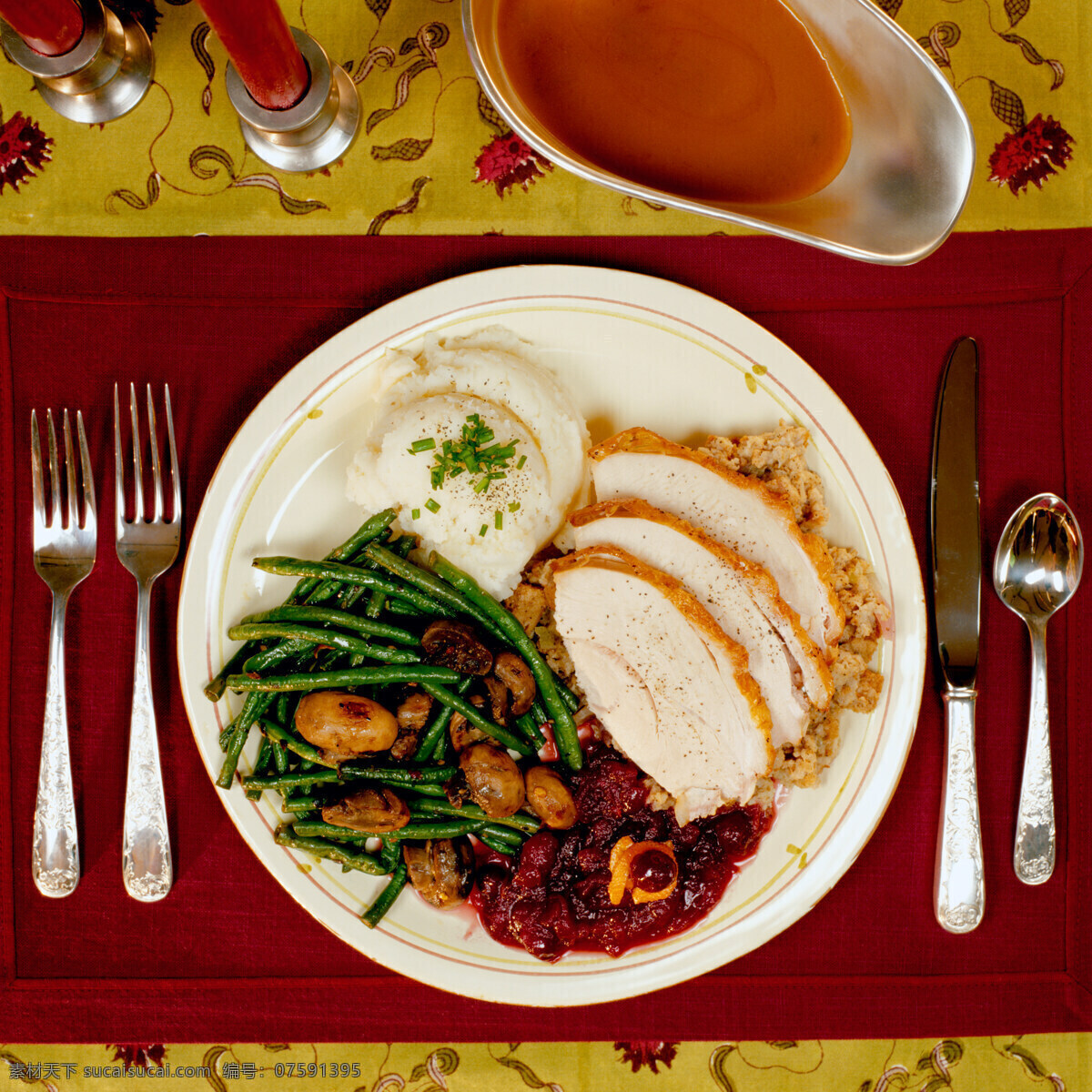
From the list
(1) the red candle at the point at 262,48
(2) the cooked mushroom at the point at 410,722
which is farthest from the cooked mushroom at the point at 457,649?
(1) the red candle at the point at 262,48

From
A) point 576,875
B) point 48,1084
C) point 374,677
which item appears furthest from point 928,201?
point 48,1084

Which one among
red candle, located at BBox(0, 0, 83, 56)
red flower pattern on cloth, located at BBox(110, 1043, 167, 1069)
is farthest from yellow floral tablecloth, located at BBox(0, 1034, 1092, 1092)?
red candle, located at BBox(0, 0, 83, 56)

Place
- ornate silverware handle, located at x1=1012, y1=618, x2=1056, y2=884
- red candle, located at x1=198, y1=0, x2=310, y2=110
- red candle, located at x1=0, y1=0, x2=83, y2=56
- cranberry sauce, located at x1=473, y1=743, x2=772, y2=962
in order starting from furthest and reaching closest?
ornate silverware handle, located at x1=1012, y1=618, x2=1056, y2=884
cranberry sauce, located at x1=473, y1=743, x2=772, y2=962
red candle, located at x1=0, y1=0, x2=83, y2=56
red candle, located at x1=198, y1=0, x2=310, y2=110

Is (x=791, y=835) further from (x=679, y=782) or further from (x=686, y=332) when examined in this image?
(x=686, y=332)

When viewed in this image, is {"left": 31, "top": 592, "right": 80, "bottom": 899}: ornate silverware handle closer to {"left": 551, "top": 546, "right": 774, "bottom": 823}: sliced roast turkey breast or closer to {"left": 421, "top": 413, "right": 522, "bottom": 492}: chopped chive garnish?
{"left": 421, "top": 413, "right": 522, "bottom": 492}: chopped chive garnish

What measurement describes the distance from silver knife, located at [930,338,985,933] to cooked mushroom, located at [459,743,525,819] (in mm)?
1534

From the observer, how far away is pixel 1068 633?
9.75 ft

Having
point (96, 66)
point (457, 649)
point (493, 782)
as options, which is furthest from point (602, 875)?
point (96, 66)

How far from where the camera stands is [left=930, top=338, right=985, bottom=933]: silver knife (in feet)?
9.27

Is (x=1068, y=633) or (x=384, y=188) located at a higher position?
(x=384, y=188)

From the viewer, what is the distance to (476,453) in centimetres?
263

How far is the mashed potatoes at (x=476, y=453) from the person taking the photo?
2.69 m

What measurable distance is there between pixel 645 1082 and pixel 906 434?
2585 millimetres

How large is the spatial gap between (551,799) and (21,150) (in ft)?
9.95
